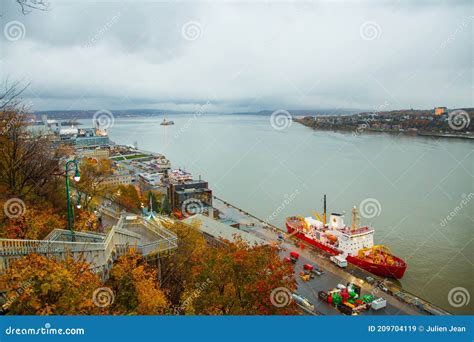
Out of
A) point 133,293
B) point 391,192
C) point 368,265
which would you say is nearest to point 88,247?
point 133,293

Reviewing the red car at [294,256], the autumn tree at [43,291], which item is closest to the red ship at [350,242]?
the red car at [294,256]

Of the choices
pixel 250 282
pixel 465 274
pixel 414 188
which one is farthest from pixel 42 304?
pixel 414 188

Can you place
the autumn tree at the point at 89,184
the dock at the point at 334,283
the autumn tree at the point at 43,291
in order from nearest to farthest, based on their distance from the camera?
the autumn tree at the point at 43,291
the dock at the point at 334,283
the autumn tree at the point at 89,184

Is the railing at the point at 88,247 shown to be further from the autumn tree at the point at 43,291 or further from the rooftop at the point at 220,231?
the rooftop at the point at 220,231

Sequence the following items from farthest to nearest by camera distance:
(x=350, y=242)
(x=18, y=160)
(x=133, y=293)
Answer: (x=350, y=242) < (x=18, y=160) < (x=133, y=293)

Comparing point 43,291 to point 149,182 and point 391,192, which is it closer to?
point 391,192

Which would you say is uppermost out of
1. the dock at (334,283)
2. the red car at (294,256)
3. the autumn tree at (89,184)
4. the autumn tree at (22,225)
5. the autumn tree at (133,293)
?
the autumn tree at (89,184)

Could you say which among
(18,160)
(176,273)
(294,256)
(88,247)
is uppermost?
(18,160)
